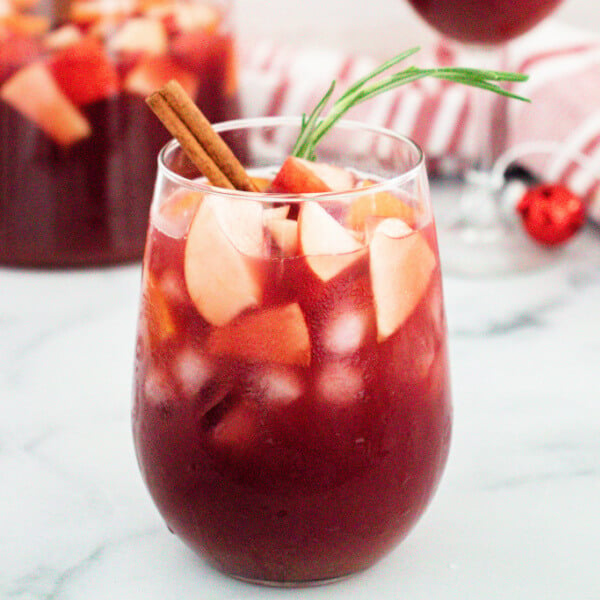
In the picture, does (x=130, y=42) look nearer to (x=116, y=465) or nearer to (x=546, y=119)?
(x=116, y=465)

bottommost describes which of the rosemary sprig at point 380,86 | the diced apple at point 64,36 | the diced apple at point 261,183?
the diced apple at point 64,36

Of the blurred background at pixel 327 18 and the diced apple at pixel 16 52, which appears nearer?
the diced apple at pixel 16 52

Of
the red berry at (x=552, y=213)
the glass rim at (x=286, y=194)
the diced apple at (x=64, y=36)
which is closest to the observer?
the glass rim at (x=286, y=194)

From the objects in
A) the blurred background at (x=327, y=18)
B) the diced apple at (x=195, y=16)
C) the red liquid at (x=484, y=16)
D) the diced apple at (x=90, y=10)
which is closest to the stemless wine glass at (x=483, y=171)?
the red liquid at (x=484, y=16)

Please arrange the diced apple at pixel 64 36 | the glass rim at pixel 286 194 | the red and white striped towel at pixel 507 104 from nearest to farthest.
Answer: the glass rim at pixel 286 194
the diced apple at pixel 64 36
the red and white striped towel at pixel 507 104

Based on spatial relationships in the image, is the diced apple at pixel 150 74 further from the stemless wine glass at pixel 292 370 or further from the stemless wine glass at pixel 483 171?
the stemless wine glass at pixel 292 370

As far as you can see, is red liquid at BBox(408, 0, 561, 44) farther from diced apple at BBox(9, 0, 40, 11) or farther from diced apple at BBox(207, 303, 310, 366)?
diced apple at BBox(207, 303, 310, 366)

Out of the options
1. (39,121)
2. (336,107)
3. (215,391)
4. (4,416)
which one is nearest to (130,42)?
(39,121)
